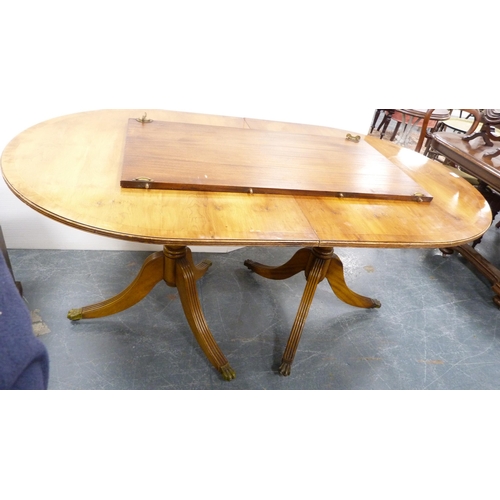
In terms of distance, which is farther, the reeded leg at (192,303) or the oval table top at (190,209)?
the reeded leg at (192,303)

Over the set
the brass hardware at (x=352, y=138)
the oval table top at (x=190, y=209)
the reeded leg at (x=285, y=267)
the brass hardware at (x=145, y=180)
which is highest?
the brass hardware at (x=352, y=138)

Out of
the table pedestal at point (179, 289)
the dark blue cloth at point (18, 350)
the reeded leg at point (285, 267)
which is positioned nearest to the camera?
the dark blue cloth at point (18, 350)

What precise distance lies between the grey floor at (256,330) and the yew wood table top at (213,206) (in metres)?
0.12

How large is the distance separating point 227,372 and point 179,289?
40cm

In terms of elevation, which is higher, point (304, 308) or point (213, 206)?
point (213, 206)

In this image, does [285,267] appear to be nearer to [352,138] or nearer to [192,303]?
[192,303]

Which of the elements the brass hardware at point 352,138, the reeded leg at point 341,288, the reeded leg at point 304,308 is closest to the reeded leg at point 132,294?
the reeded leg at point 304,308

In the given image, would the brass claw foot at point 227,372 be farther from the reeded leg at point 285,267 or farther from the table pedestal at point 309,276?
the reeded leg at point 285,267

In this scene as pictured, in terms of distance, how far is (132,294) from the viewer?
5.38 ft

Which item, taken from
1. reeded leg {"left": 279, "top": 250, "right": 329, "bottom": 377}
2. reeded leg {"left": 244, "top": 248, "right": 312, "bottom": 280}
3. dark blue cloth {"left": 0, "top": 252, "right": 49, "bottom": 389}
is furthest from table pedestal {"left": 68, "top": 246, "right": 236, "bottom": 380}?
dark blue cloth {"left": 0, "top": 252, "right": 49, "bottom": 389}

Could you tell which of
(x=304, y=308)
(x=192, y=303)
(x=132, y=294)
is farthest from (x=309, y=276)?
(x=132, y=294)

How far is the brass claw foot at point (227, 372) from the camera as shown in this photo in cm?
157

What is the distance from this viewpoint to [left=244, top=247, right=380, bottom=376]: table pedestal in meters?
1.64
